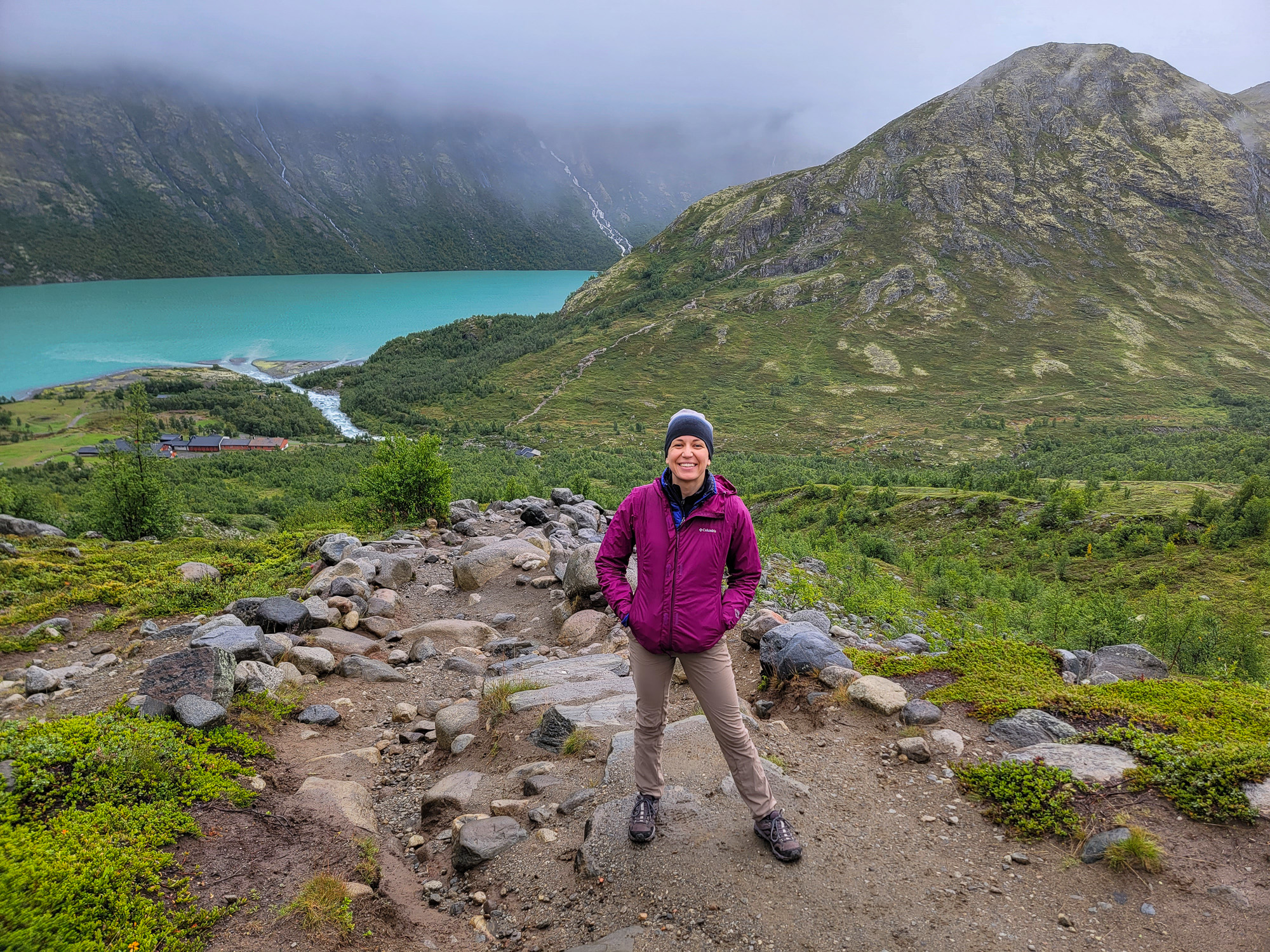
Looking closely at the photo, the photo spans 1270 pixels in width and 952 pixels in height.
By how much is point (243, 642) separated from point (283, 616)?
5.62 feet

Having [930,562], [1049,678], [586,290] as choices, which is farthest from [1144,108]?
[1049,678]

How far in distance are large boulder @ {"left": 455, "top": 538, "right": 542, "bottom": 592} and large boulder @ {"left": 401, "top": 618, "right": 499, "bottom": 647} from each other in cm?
228

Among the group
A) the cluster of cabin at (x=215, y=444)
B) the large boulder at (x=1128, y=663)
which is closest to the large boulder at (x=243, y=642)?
the large boulder at (x=1128, y=663)

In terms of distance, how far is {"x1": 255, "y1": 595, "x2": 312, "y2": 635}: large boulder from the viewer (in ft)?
31.4

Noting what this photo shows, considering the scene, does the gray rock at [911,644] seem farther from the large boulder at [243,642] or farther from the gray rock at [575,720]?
the large boulder at [243,642]

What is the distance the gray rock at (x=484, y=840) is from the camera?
505 centimetres

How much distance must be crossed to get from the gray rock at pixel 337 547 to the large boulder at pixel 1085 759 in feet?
40.9

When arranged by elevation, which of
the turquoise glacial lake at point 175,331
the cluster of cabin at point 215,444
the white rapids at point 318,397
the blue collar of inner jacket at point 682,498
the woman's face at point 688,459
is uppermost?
the turquoise glacial lake at point 175,331

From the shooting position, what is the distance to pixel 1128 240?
380 feet

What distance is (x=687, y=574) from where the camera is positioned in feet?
15.1

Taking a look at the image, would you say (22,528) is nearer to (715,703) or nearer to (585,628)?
(585,628)

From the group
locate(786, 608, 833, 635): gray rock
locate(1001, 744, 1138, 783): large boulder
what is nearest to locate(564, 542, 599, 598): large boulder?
locate(786, 608, 833, 635): gray rock

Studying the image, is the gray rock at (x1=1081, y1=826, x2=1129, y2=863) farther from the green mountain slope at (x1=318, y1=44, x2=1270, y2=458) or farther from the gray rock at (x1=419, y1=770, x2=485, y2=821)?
the green mountain slope at (x1=318, y1=44, x2=1270, y2=458)

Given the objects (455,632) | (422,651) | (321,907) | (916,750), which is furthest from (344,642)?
(916,750)
